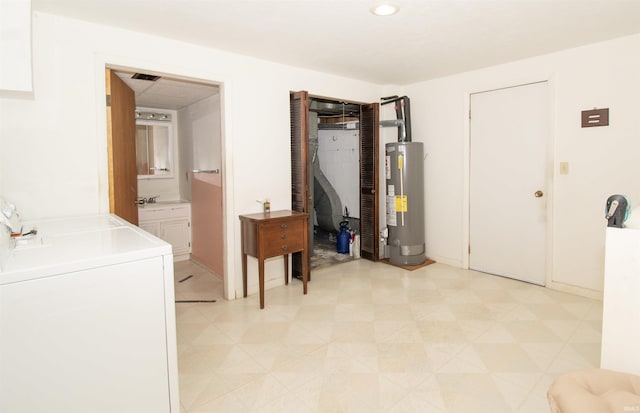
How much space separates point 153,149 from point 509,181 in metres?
4.52

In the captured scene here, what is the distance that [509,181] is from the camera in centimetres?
388

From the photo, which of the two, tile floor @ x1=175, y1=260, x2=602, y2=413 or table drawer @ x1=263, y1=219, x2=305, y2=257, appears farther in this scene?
table drawer @ x1=263, y1=219, x2=305, y2=257

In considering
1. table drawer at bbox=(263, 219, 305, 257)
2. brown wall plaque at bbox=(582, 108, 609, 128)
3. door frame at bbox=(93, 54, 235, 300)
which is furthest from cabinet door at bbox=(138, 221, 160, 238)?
brown wall plaque at bbox=(582, 108, 609, 128)

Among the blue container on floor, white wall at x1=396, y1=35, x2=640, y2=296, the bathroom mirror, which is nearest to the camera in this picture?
white wall at x1=396, y1=35, x2=640, y2=296

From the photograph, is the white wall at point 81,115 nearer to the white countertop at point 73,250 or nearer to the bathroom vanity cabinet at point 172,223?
the white countertop at point 73,250

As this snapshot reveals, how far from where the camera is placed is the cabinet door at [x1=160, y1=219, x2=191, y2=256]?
4.77 metres

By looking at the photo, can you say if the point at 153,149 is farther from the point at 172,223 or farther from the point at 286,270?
the point at 286,270

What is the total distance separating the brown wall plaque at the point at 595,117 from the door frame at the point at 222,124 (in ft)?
10.2

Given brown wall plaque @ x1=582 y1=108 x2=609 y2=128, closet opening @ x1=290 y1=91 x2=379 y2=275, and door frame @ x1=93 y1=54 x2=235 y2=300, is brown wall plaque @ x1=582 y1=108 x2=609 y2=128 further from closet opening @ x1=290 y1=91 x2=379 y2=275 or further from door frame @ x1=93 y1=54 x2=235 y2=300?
door frame @ x1=93 y1=54 x2=235 y2=300

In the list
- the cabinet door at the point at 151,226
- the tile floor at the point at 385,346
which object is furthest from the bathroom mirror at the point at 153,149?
the tile floor at the point at 385,346

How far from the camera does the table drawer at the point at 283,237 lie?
3.25m

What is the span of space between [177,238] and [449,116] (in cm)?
362

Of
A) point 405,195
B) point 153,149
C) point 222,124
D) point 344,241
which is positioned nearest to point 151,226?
point 153,149

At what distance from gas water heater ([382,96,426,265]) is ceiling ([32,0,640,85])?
0.95 meters
